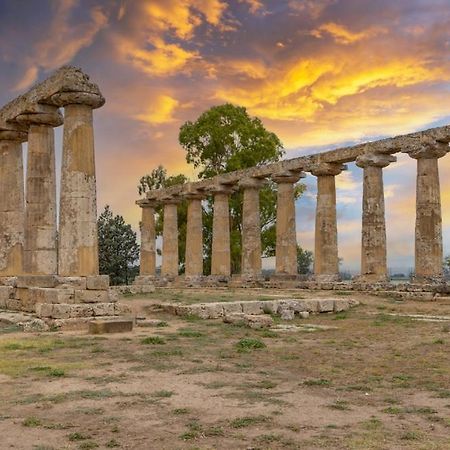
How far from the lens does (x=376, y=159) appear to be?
33219mm

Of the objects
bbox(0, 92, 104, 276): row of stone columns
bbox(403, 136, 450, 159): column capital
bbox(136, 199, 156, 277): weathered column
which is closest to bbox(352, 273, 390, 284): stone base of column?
bbox(403, 136, 450, 159): column capital

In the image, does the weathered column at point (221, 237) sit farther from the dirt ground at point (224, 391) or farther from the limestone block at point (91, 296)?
the dirt ground at point (224, 391)

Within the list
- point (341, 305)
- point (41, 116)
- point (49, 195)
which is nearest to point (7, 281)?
point (49, 195)

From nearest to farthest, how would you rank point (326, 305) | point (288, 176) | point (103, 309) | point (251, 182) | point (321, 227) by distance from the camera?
point (103, 309), point (326, 305), point (321, 227), point (288, 176), point (251, 182)

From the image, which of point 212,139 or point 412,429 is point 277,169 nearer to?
point 212,139

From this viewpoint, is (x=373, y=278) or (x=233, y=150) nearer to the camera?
(x=373, y=278)

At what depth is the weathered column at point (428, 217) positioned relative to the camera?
30.5m

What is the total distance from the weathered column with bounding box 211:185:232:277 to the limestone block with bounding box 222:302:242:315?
22589mm

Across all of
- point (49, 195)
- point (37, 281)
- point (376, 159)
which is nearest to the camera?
point (37, 281)

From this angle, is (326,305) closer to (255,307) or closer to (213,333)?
(255,307)

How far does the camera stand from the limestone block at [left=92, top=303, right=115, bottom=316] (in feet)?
63.0

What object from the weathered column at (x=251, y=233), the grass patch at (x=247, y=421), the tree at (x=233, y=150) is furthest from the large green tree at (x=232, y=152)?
the grass patch at (x=247, y=421)

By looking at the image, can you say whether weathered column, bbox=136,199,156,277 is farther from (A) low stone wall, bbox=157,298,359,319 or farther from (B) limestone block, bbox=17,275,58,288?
(B) limestone block, bbox=17,275,58,288

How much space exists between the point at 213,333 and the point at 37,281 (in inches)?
300
